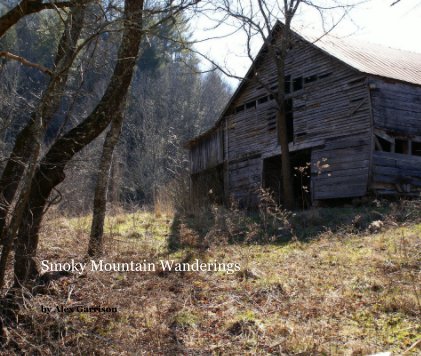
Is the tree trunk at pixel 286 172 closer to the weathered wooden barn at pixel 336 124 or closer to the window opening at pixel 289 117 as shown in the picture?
the weathered wooden barn at pixel 336 124

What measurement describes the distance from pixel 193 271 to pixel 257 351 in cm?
243

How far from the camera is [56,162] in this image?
15.7 feet

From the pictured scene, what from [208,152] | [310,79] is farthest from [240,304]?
[208,152]

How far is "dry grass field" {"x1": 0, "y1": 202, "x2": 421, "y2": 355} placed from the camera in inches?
151

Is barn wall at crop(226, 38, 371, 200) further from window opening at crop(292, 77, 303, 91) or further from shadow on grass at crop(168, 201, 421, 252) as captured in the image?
shadow on grass at crop(168, 201, 421, 252)

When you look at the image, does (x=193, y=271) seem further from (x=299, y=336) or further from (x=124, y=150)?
(x=124, y=150)

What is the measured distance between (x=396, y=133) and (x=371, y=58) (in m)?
3.37

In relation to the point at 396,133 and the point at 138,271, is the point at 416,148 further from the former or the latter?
the point at 138,271

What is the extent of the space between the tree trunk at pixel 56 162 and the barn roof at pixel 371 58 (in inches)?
360

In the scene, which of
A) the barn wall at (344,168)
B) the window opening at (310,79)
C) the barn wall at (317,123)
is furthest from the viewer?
the window opening at (310,79)

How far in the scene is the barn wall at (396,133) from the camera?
Answer: 12.4 m

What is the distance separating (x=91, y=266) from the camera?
5.84 metres

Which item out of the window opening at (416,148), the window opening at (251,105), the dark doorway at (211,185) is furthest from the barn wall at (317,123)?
the window opening at (416,148)

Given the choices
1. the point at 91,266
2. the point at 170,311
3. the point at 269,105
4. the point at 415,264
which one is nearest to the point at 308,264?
the point at 415,264
